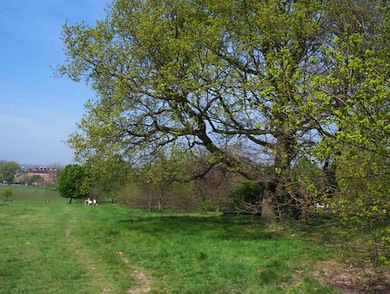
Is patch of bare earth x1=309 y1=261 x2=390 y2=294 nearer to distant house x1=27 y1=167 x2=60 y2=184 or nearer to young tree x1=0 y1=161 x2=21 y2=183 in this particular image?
distant house x1=27 y1=167 x2=60 y2=184

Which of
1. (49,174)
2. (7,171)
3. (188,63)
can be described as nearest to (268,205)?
(188,63)

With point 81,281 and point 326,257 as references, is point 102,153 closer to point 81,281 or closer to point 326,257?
point 81,281

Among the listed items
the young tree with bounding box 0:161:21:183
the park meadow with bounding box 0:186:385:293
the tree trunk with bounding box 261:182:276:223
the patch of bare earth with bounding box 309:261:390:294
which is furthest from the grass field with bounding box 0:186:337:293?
the young tree with bounding box 0:161:21:183

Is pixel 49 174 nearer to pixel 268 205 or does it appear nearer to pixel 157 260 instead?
pixel 268 205

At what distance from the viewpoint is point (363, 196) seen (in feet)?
19.1

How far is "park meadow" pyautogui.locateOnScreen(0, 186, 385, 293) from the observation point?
7480 millimetres

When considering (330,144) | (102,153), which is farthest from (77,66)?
(330,144)

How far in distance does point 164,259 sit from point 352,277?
4.25 metres

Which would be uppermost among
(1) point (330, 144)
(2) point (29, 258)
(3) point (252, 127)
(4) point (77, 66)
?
(4) point (77, 66)

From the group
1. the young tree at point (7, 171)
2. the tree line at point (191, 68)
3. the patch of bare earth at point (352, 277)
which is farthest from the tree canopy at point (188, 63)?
the young tree at point (7, 171)

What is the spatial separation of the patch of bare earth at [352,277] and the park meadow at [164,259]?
0.38ft

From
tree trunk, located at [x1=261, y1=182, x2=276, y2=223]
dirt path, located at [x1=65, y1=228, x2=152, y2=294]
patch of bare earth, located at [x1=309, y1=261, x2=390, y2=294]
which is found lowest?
dirt path, located at [x1=65, y1=228, x2=152, y2=294]

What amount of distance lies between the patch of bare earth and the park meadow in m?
0.11

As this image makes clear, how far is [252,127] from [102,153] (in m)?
4.92
